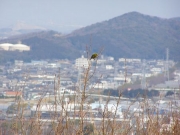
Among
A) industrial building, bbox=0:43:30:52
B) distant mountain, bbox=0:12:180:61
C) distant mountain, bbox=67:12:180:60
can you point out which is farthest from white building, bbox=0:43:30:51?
distant mountain, bbox=67:12:180:60

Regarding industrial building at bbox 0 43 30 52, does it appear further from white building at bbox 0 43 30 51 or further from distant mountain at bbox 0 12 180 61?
distant mountain at bbox 0 12 180 61

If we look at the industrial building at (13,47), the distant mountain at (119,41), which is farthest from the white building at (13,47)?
the distant mountain at (119,41)

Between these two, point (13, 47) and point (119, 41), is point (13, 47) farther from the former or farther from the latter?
point (119, 41)

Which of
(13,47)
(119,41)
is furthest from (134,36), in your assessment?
(13,47)

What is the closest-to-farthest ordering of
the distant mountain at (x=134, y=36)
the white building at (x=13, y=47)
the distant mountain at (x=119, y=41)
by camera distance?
the white building at (x=13, y=47)
the distant mountain at (x=119, y=41)
the distant mountain at (x=134, y=36)

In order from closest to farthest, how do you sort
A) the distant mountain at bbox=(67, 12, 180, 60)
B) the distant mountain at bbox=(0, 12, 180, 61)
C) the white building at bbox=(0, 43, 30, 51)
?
the white building at bbox=(0, 43, 30, 51), the distant mountain at bbox=(0, 12, 180, 61), the distant mountain at bbox=(67, 12, 180, 60)

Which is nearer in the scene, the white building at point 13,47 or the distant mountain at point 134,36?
the white building at point 13,47

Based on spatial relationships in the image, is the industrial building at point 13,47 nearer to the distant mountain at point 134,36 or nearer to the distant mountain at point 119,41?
the distant mountain at point 119,41

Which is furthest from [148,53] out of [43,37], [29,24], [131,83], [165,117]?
[165,117]
